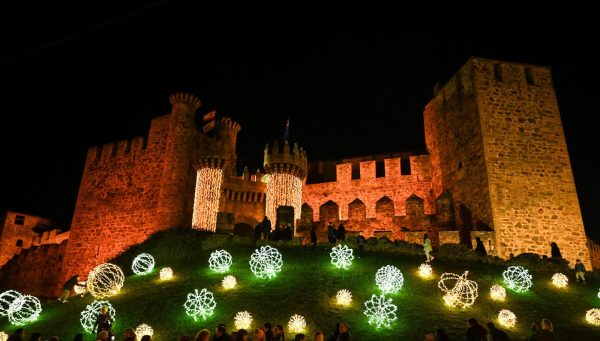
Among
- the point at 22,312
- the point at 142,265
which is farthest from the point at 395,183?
the point at 22,312

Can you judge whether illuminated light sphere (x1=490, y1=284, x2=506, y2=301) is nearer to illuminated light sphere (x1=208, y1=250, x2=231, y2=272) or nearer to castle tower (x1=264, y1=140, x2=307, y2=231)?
illuminated light sphere (x1=208, y1=250, x2=231, y2=272)

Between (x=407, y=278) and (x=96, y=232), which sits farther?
(x=96, y=232)

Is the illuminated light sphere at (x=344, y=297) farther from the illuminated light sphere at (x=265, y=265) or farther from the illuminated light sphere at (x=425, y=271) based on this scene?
the illuminated light sphere at (x=425, y=271)

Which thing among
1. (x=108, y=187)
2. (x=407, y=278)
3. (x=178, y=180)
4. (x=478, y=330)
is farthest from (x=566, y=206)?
(x=108, y=187)

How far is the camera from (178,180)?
1120 inches

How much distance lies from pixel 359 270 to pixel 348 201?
614 inches

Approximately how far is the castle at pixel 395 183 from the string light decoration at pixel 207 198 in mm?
60

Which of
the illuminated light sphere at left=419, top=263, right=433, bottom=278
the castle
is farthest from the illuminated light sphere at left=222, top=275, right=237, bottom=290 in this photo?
the castle

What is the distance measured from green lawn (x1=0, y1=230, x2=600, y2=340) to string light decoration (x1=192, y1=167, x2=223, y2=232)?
699 cm

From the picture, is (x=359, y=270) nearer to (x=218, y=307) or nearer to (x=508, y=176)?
(x=218, y=307)

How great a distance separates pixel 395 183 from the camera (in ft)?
99.9

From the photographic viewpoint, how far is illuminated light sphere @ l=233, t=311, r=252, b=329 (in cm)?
1210

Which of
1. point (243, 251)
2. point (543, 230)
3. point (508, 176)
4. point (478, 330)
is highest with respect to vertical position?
point (508, 176)

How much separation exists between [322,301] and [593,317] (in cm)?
747
